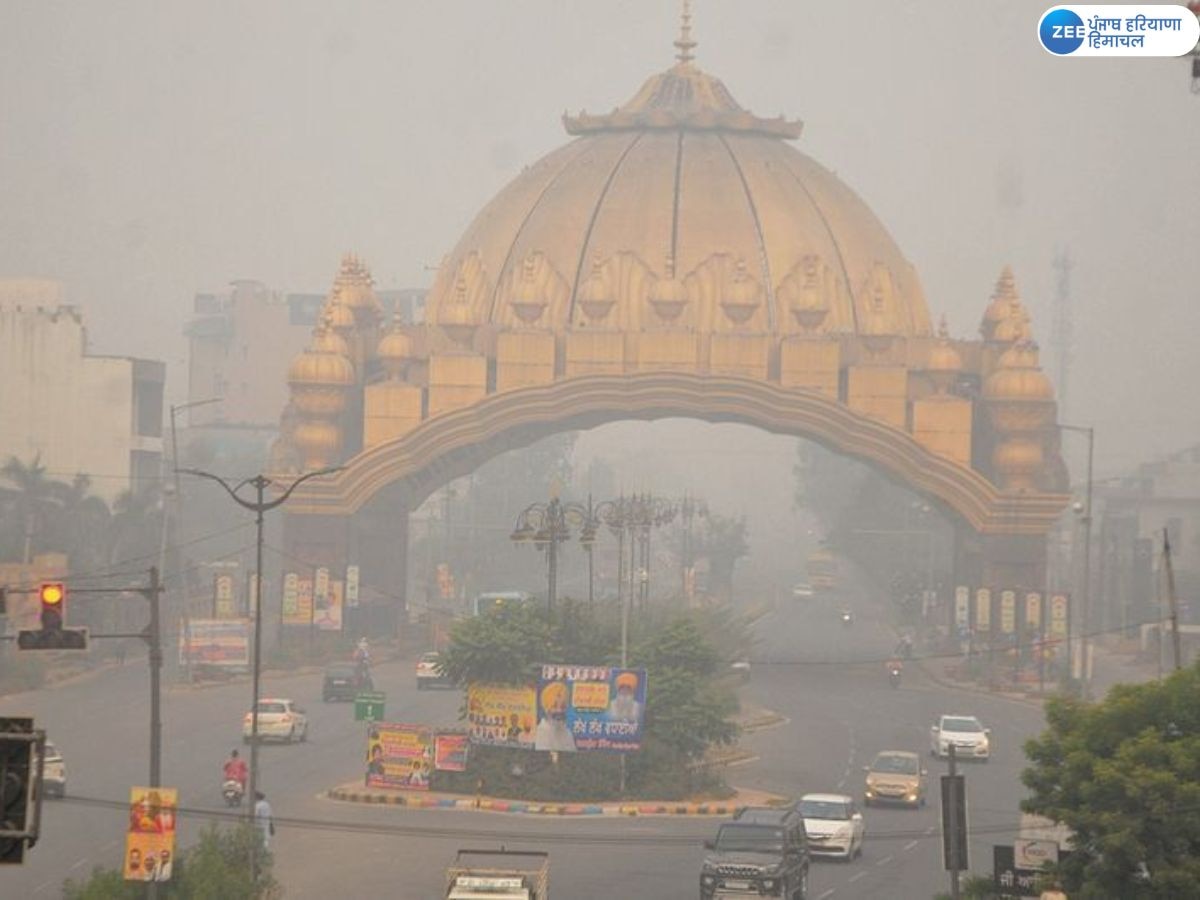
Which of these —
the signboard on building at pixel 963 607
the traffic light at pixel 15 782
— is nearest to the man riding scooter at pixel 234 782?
the traffic light at pixel 15 782

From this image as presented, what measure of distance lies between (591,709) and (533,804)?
2527mm

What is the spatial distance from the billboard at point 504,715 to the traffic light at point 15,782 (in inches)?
1355

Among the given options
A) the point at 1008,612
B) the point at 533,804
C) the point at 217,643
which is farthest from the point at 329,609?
the point at 533,804

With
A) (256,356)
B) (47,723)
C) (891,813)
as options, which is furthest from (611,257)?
(256,356)

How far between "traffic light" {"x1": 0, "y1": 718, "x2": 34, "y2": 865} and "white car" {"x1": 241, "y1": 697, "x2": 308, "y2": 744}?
4076cm

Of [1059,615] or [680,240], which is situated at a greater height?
[680,240]

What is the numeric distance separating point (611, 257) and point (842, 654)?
50.9 ft

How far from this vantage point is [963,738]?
59625mm

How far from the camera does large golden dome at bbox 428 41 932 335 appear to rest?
9500 centimetres

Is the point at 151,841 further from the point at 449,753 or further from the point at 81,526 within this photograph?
the point at 81,526

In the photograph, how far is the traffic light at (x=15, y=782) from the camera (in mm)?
18391

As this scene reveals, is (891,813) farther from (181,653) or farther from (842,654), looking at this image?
(842,654)

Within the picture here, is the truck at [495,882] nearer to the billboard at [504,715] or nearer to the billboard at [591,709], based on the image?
the billboard at [591,709]

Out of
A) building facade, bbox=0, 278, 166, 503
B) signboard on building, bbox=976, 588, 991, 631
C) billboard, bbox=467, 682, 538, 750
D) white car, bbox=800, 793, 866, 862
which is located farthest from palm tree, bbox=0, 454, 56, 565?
white car, bbox=800, 793, 866, 862
